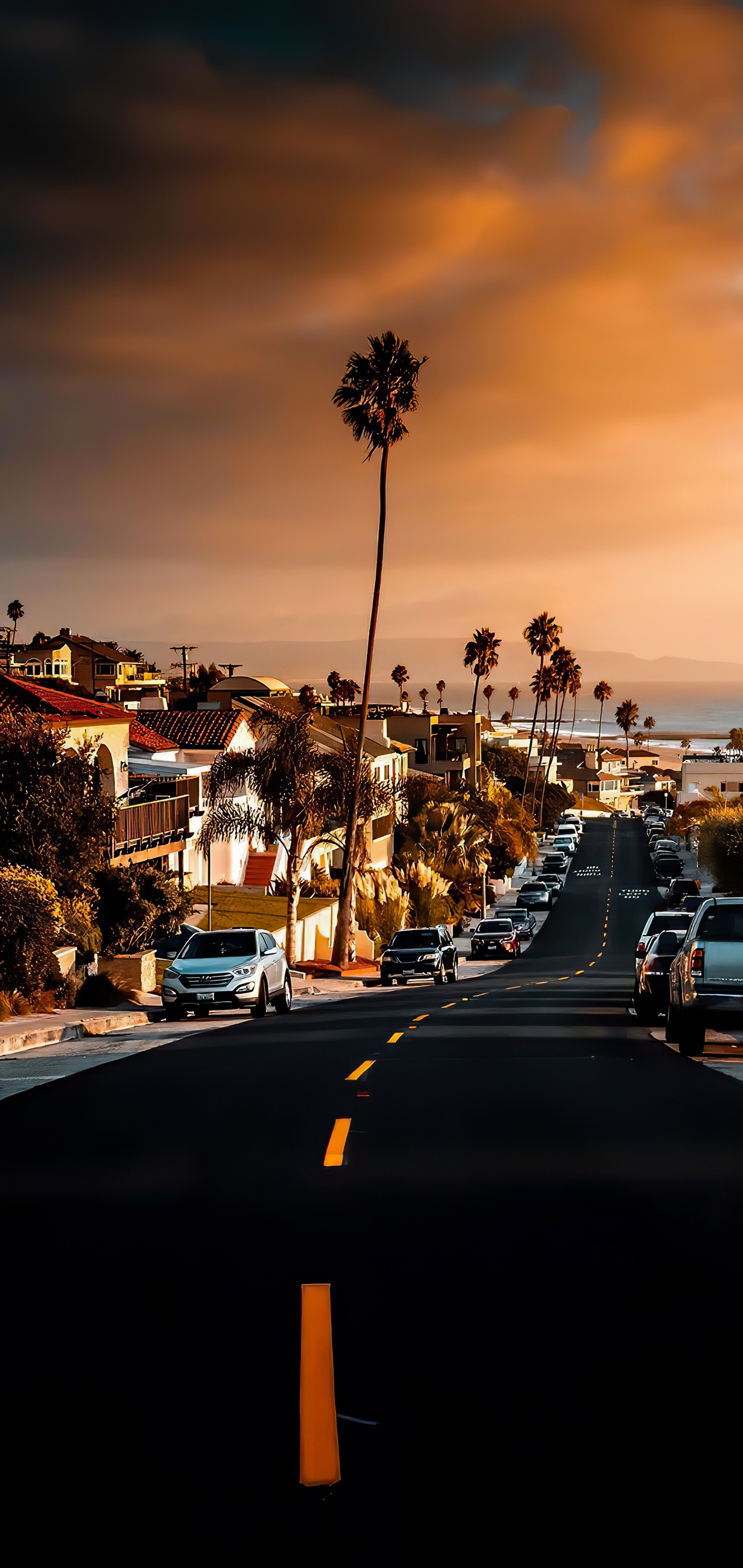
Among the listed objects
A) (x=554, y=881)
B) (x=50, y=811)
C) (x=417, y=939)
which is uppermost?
(x=50, y=811)

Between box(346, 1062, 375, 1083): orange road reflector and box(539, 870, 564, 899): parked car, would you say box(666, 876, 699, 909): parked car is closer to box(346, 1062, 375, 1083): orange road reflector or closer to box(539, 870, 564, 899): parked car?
box(539, 870, 564, 899): parked car

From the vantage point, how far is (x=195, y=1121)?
12.3 meters

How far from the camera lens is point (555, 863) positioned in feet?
355

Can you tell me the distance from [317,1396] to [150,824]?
41.2m

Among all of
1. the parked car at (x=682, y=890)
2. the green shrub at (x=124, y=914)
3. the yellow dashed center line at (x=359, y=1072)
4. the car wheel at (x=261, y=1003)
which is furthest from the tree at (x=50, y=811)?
the parked car at (x=682, y=890)

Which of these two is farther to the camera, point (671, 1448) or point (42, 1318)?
point (42, 1318)

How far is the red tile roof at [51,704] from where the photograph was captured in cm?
Answer: 4172

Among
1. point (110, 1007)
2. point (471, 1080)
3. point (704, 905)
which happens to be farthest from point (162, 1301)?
point (110, 1007)

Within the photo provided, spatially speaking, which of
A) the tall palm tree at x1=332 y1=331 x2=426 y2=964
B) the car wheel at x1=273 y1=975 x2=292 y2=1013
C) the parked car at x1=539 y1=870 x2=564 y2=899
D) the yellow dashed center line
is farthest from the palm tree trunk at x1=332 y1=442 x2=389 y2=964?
the parked car at x1=539 y1=870 x2=564 y2=899

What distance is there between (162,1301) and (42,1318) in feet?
1.83

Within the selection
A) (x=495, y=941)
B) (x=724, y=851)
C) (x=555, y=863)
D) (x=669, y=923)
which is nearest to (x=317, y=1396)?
(x=669, y=923)

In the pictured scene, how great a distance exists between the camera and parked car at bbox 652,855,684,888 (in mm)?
101188

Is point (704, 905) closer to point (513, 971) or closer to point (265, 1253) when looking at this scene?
point (265, 1253)

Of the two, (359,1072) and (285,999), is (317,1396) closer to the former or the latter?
(359,1072)
